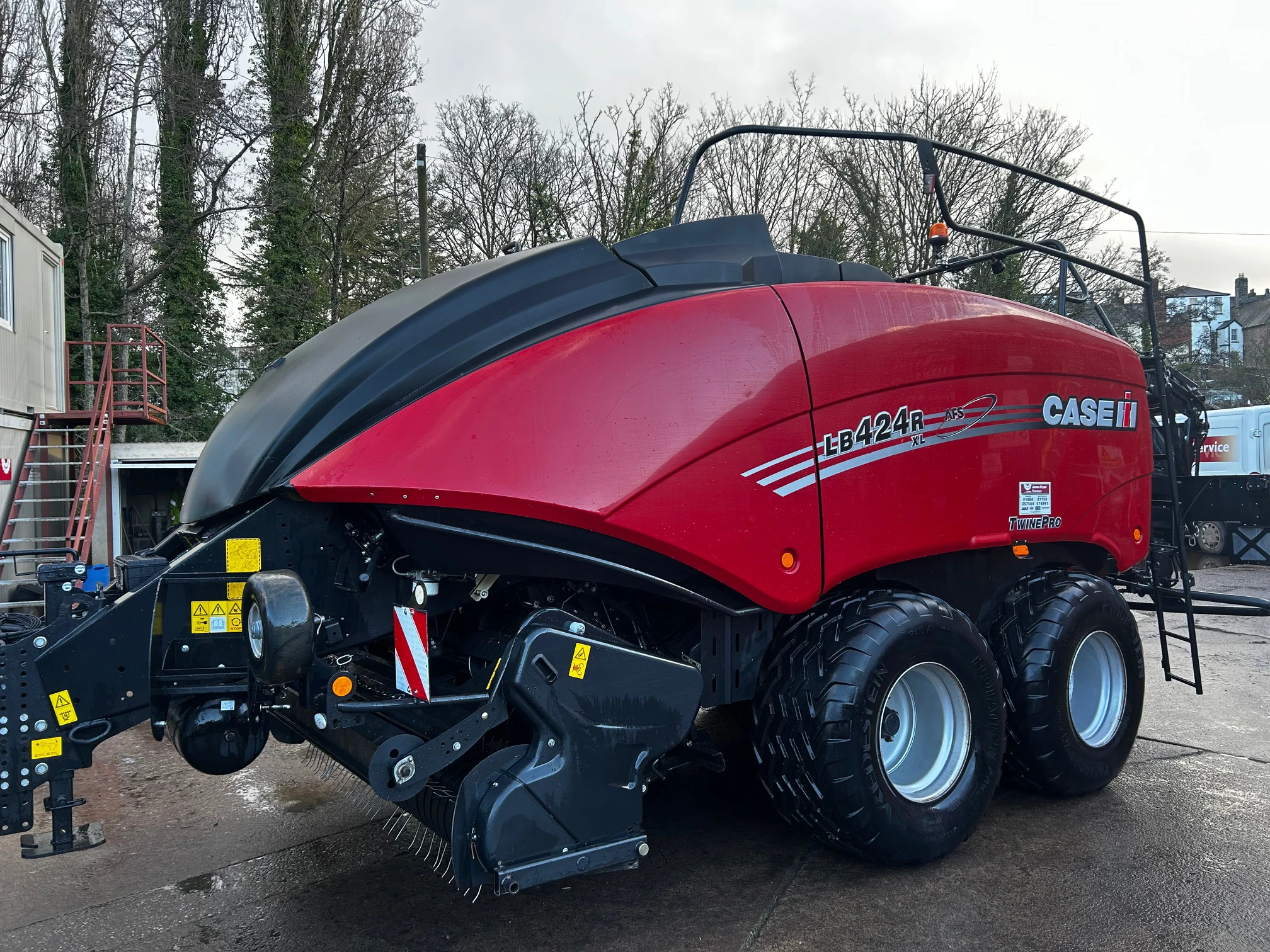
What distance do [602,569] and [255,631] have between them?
3.45ft

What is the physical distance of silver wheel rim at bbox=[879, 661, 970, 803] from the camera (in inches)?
151

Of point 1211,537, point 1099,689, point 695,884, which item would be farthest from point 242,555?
point 1211,537

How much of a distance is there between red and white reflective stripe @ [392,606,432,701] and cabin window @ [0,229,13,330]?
1130 cm

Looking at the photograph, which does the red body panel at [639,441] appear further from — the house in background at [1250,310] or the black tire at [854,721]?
the house in background at [1250,310]

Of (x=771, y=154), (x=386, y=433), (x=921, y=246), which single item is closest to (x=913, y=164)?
(x=921, y=246)

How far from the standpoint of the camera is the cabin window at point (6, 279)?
11.9 meters

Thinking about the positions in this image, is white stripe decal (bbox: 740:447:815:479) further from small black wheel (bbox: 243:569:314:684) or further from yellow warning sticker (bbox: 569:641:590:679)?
small black wheel (bbox: 243:569:314:684)

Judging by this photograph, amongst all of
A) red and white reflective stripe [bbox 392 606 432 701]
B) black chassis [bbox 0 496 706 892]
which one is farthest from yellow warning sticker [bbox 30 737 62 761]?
red and white reflective stripe [bbox 392 606 432 701]

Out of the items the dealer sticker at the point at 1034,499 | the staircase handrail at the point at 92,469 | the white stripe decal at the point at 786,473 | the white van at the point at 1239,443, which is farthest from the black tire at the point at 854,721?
the white van at the point at 1239,443

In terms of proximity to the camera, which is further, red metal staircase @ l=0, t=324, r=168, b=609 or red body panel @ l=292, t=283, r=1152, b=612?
red metal staircase @ l=0, t=324, r=168, b=609

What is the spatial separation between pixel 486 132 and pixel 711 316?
21349mm

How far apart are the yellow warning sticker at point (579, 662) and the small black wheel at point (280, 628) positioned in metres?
0.76

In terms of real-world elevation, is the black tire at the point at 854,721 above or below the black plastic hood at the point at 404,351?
below

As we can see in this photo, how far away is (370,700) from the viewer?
320 centimetres
